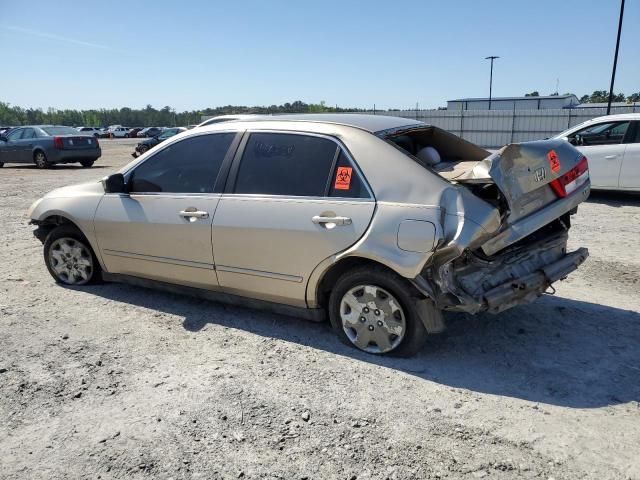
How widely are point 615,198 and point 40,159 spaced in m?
18.2

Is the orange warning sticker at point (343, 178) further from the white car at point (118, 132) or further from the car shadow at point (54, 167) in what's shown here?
the white car at point (118, 132)

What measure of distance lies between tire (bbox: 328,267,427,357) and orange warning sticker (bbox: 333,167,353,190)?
1.96 feet

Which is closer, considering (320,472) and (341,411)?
(320,472)

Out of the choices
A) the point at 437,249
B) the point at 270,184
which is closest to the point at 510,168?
the point at 437,249

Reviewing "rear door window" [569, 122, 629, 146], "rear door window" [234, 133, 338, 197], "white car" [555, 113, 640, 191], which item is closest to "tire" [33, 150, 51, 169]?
"white car" [555, 113, 640, 191]

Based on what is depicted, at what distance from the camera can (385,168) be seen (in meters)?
3.57

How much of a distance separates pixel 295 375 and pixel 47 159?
59.5ft

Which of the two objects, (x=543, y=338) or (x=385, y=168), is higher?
(x=385, y=168)

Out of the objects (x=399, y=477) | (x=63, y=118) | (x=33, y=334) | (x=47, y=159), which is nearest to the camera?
(x=399, y=477)

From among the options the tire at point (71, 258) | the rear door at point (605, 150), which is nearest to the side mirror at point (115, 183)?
the tire at point (71, 258)

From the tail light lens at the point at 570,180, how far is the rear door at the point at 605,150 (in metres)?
6.15

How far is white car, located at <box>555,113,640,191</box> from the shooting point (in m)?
9.07

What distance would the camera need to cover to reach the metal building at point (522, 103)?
143ft

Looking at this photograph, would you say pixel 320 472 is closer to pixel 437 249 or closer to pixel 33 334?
pixel 437 249
